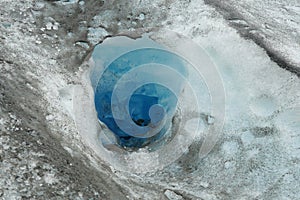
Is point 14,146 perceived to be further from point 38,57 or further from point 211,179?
point 211,179

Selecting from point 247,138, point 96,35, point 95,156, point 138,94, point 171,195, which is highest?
point 96,35

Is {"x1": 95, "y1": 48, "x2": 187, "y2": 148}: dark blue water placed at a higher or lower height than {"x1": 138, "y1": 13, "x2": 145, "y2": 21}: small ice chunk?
lower

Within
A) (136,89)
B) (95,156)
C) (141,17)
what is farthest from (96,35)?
(95,156)

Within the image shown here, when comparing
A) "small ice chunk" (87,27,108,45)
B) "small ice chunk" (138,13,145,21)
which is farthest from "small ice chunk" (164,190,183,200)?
"small ice chunk" (138,13,145,21)

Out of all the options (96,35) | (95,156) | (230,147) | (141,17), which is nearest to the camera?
(95,156)

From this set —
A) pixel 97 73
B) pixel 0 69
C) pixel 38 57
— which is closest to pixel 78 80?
pixel 97 73

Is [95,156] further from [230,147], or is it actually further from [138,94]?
[230,147]

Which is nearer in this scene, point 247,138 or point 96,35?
point 247,138

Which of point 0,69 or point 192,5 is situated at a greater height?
point 192,5

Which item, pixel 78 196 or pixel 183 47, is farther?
pixel 183 47

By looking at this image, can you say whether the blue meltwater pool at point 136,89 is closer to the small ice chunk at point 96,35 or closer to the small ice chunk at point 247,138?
the small ice chunk at point 96,35

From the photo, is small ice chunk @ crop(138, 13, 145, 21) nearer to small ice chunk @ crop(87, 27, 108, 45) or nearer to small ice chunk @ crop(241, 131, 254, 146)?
small ice chunk @ crop(87, 27, 108, 45)
